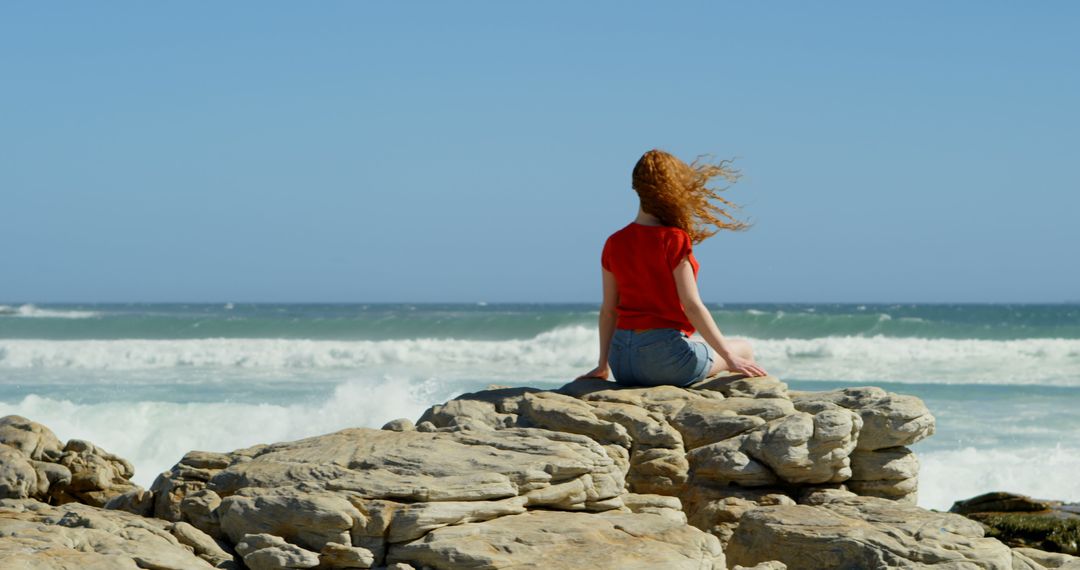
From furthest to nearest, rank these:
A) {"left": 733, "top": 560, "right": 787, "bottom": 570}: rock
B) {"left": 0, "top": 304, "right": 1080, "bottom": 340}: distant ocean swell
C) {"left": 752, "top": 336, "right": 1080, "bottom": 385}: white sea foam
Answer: {"left": 0, "top": 304, "right": 1080, "bottom": 340}: distant ocean swell < {"left": 752, "top": 336, "right": 1080, "bottom": 385}: white sea foam < {"left": 733, "top": 560, "right": 787, "bottom": 570}: rock

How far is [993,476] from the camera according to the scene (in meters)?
10.7

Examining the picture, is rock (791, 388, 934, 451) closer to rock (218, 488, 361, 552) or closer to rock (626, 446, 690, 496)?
rock (626, 446, 690, 496)

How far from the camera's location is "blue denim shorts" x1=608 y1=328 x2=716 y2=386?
6648 millimetres

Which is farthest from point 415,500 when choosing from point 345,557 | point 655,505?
point 655,505

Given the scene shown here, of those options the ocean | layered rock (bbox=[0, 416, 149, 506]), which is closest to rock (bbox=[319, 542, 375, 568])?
layered rock (bbox=[0, 416, 149, 506])

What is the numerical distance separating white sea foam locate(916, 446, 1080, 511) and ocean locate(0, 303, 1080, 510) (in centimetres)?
2

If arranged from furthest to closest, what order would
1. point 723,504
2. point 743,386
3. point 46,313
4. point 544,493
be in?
point 46,313 → point 743,386 → point 723,504 → point 544,493

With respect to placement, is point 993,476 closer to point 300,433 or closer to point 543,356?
point 300,433

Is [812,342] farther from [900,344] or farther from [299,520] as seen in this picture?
[299,520]

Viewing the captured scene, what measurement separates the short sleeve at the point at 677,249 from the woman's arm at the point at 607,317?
0.46 metres

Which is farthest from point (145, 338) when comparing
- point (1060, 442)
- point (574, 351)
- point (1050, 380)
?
point (1060, 442)

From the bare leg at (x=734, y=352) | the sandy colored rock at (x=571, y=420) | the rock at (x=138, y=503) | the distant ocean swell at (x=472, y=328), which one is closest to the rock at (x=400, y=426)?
the sandy colored rock at (x=571, y=420)

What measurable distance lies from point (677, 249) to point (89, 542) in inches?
141

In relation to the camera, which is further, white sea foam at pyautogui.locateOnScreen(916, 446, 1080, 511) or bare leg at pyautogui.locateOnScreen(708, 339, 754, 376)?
white sea foam at pyautogui.locateOnScreen(916, 446, 1080, 511)
